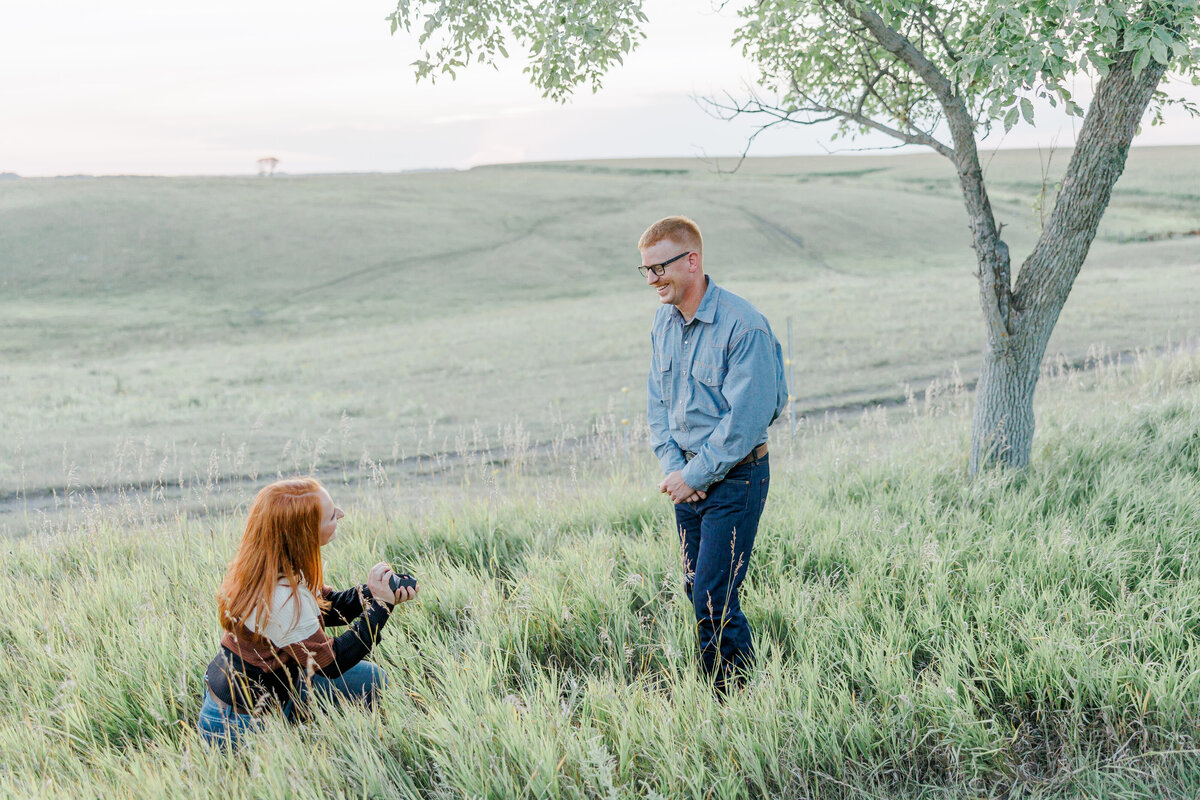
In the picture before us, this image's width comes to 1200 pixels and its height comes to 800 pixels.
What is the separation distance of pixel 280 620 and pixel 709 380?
7.34ft

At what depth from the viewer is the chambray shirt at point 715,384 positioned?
146 inches

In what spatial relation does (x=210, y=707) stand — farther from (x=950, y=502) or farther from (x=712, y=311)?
(x=950, y=502)

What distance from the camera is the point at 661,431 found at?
432 cm

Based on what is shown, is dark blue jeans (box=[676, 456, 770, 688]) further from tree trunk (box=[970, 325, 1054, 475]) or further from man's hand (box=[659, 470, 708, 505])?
tree trunk (box=[970, 325, 1054, 475])

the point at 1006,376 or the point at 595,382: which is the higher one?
the point at 1006,376

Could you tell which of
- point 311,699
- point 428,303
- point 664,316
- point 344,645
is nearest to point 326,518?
point 344,645

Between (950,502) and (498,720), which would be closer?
(498,720)

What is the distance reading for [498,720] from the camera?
10.7ft

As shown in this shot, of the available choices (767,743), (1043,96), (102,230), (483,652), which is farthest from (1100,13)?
(102,230)

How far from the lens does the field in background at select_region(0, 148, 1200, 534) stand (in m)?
14.5

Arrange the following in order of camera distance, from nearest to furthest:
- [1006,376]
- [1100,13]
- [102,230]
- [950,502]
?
[1100,13], [950,502], [1006,376], [102,230]

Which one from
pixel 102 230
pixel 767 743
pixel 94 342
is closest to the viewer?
pixel 767 743

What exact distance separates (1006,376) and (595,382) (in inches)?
474

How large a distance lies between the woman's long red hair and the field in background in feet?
8.29
